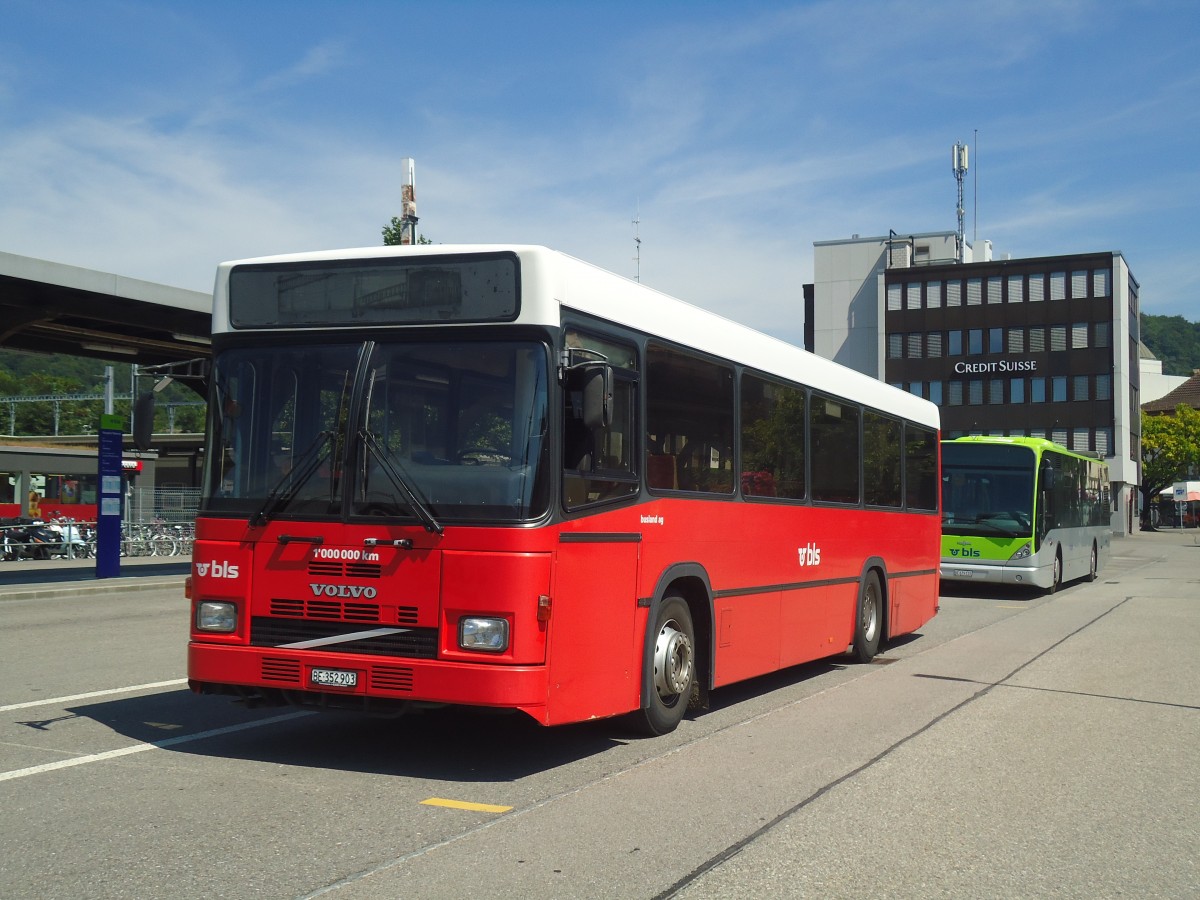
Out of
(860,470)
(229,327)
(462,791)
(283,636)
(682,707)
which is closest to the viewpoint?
(462,791)

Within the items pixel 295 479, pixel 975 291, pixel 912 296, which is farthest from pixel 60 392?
pixel 295 479

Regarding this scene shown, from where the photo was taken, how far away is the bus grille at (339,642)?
263 inches

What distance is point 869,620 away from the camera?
1295 cm

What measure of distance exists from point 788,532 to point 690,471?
2.17m

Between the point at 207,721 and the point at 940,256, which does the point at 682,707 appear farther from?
the point at 940,256

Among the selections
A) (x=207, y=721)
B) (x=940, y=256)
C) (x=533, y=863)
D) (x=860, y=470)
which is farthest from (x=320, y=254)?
(x=940, y=256)

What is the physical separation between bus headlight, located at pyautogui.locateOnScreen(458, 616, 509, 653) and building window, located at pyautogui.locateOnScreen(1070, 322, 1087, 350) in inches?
3093

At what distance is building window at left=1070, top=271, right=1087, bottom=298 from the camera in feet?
256

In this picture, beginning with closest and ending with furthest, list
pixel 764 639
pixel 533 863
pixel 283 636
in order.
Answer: pixel 533 863, pixel 283 636, pixel 764 639

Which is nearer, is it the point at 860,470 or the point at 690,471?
the point at 690,471

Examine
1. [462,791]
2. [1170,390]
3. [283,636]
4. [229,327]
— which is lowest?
[462,791]

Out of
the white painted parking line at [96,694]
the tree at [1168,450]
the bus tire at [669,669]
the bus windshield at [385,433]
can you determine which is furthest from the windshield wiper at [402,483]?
the tree at [1168,450]

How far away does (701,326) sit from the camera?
8.88m

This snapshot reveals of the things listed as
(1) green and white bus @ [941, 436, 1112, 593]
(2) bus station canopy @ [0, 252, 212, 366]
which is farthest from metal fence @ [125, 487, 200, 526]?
(1) green and white bus @ [941, 436, 1112, 593]
